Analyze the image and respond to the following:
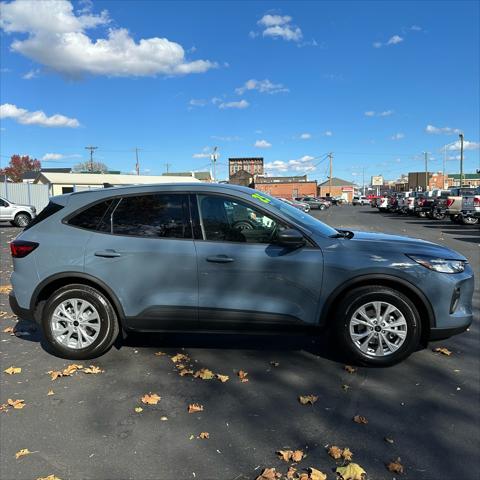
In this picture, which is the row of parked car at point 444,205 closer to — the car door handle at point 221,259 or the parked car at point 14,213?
the parked car at point 14,213

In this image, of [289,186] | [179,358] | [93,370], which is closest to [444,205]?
[179,358]

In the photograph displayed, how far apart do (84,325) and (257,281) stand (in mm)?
1792

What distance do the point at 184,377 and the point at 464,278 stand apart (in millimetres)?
2785

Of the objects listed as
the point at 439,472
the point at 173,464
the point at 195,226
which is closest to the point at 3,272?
the point at 195,226

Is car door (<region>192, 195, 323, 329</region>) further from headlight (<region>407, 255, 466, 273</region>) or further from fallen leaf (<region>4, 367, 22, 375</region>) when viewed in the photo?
A: fallen leaf (<region>4, 367, 22, 375</region>)

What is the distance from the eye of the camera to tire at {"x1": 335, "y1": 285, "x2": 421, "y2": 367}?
444 centimetres

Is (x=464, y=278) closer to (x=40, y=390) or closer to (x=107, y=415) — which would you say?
(x=107, y=415)

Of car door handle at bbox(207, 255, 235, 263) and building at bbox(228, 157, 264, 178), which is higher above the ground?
building at bbox(228, 157, 264, 178)

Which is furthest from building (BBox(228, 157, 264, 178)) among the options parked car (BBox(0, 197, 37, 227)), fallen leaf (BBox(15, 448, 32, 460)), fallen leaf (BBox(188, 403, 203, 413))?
fallen leaf (BBox(15, 448, 32, 460))

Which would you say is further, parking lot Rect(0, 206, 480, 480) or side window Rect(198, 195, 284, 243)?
side window Rect(198, 195, 284, 243)

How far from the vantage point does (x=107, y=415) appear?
372 cm

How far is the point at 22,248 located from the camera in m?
4.88

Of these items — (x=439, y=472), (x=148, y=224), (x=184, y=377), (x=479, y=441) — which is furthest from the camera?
(x=148, y=224)

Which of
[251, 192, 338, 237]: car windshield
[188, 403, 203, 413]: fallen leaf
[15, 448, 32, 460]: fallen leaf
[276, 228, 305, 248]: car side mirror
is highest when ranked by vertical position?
[251, 192, 338, 237]: car windshield
